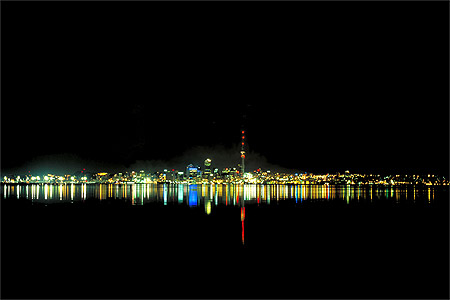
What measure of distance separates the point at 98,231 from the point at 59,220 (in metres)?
4.11

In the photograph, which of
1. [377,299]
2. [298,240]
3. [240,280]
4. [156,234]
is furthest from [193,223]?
[377,299]

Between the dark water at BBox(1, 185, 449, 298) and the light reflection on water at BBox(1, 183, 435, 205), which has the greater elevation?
the dark water at BBox(1, 185, 449, 298)

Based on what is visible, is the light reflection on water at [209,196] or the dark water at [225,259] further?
the light reflection on water at [209,196]

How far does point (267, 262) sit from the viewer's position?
9.70 metres

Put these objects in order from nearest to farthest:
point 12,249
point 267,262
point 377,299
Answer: point 377,299
point 267,262
point 12,249

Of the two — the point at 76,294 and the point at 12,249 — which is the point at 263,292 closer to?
the point at 76,294

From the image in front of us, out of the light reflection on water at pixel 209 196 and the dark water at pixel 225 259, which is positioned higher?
the dark water at pixel 225 259

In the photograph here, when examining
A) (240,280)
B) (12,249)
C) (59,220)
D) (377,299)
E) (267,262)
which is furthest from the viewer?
(59,220)

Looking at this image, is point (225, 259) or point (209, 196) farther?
point (209, 196)

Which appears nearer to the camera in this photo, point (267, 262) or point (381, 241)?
point (267, 262)

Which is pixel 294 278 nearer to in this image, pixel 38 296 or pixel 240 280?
pixel 240 280

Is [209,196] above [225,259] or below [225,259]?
below

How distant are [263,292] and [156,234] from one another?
693cm

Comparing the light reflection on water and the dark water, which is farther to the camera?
the light reflection on water
